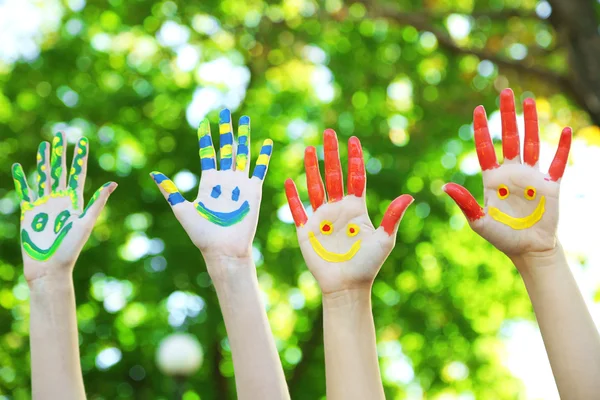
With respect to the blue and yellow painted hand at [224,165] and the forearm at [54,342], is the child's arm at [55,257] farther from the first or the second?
the blue and yellow painted hand at [224,165]

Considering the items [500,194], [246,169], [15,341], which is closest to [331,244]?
[246,169]

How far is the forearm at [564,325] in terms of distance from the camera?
397 centimetres

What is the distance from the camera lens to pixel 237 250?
439 cm

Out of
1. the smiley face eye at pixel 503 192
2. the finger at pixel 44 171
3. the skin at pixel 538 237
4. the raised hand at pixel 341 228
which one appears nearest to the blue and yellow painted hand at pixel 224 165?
the raised hand at pixel 341 228

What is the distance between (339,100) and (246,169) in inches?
232

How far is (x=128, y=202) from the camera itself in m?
9.50

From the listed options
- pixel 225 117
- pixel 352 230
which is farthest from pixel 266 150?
pixel 352 230

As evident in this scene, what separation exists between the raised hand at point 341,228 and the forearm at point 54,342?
1480mm

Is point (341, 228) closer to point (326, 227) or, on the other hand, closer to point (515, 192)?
point (326, 227)

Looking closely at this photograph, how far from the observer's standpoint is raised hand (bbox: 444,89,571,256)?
4285 mm

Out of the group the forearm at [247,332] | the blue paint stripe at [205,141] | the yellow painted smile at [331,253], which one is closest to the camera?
the forearm at [247,332]

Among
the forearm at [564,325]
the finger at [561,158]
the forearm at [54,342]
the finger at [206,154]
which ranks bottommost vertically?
the forearm at [564,325]

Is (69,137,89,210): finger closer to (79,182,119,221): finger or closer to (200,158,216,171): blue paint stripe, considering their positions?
(79,182,119,221): finger

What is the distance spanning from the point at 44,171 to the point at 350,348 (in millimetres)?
2474
